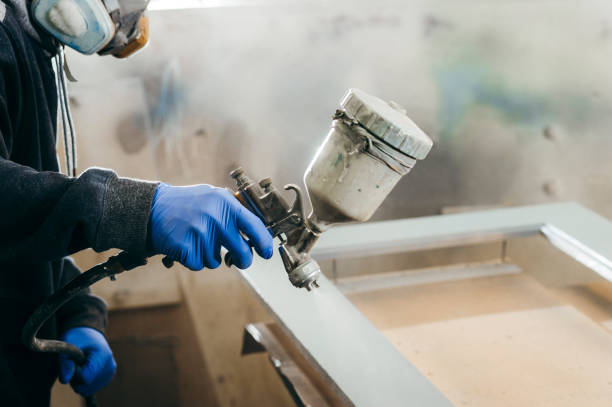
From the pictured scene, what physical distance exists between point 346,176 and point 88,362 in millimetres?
743

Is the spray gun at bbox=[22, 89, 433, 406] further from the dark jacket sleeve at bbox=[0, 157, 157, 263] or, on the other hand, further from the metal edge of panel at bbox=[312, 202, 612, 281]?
the metal edge of panel at bbox=[312, 202, 612, 281]

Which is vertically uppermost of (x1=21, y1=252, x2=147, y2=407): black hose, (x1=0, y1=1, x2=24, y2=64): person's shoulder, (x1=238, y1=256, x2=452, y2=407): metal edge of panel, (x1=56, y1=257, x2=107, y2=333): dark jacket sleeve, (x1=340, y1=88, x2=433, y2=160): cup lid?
(x1=0, y1=1, x2=24, y2=64): person's shoulder

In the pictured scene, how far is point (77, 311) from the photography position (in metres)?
1.18

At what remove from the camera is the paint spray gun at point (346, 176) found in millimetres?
749

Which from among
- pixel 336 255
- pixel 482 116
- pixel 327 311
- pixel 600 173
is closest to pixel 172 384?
pixel 336 255

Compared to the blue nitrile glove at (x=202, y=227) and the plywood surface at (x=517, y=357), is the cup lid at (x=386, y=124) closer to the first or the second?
the blue nitrile glove at (x=202, y=227)

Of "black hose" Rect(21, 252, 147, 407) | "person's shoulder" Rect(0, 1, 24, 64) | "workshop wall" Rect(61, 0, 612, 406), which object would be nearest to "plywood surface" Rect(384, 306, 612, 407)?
"black hose" Rect(21, 252, 147, 407)

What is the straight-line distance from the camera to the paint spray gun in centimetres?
75

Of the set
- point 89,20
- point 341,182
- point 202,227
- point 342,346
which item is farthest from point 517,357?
point 89,20

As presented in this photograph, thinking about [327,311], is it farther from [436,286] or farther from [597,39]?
[597,39]

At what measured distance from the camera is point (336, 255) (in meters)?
1.35

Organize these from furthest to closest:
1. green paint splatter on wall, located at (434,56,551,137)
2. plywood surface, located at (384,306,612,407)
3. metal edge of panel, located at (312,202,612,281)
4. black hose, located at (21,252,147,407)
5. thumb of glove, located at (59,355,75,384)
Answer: green paint splatter on wall, located at (434,56,551,137) < metal edge of panel, located at (312,202,612,281) < thumb of glove, located at (59,355,75,384) < plywood surface, located at (384,306,612,407) < black hose, located at (21,252,147,407)

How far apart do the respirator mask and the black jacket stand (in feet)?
0.21

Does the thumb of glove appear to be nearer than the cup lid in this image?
No
